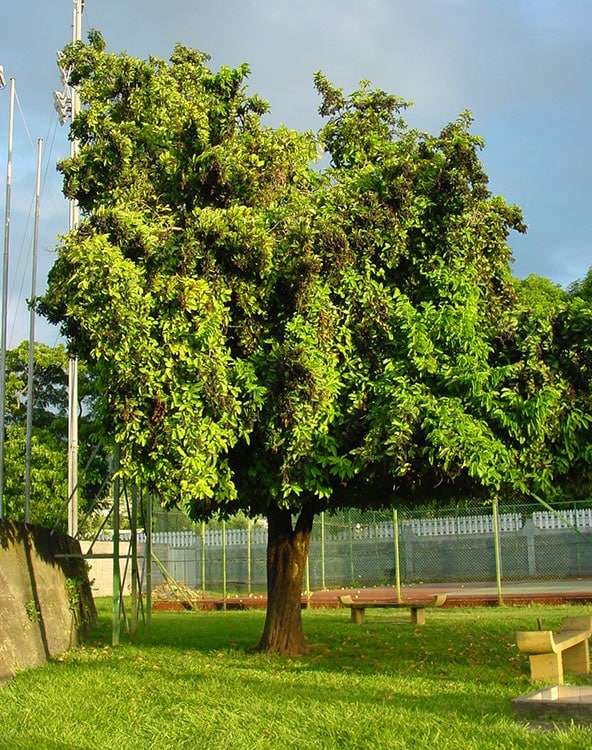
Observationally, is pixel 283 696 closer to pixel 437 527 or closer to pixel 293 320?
pixel 293 320

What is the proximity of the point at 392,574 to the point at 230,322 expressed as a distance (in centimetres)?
1937

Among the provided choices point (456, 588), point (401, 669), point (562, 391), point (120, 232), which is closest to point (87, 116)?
point (120, 232)

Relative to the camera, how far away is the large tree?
1071cm

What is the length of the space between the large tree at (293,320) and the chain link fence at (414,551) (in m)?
16.1

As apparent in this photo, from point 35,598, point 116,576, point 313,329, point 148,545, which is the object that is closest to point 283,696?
point 313,329

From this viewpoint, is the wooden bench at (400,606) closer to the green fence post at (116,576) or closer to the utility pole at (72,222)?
the green fence post at (116,576)

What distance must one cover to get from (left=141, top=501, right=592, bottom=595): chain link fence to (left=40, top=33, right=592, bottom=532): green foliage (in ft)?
54.0

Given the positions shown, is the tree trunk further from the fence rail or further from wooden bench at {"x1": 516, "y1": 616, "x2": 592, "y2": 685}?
the fence rail

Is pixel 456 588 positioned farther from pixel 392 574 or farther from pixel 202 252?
pixel 202 252

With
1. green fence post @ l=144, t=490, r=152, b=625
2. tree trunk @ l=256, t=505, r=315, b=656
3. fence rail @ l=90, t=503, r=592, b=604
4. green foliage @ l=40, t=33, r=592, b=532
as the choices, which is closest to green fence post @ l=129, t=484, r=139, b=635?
green fence post @ l=144, t=490, r=152, b=625

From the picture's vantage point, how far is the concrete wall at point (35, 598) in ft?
38.2

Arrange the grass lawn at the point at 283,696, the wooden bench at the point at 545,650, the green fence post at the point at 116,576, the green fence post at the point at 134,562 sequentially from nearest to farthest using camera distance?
the grass lawn at the point at 283,696
the wooden bench at the point at 545,650
the green fence post at the point at 116,576
the green fence post at the point at 134,562

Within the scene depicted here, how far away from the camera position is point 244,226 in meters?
11.2

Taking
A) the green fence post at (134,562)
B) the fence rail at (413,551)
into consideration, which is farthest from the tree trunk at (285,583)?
the fence rail at (413,551)
